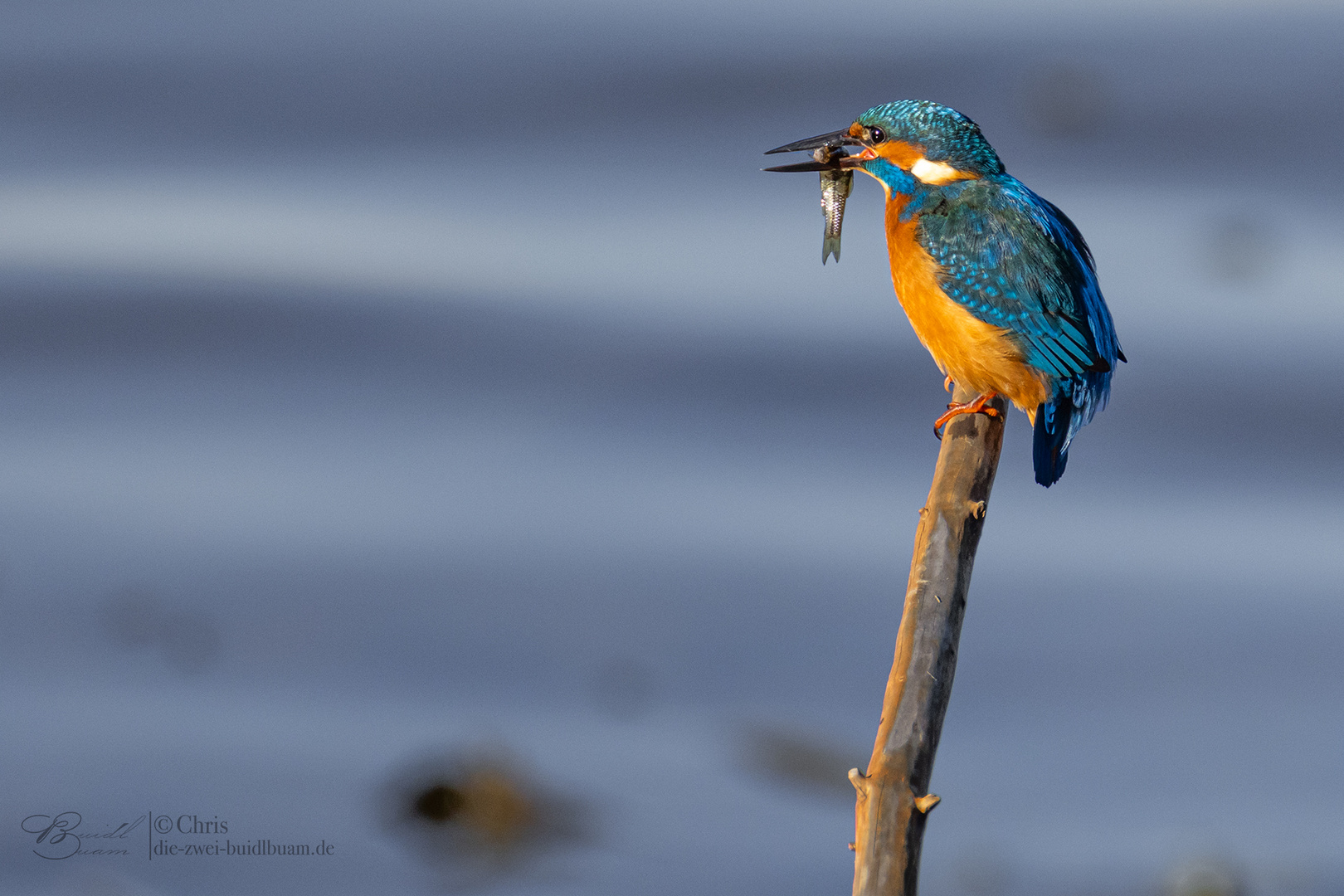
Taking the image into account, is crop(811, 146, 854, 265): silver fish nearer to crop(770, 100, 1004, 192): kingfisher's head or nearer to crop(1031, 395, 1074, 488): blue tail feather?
crop(770, 100, 1004, 192): kingfisher's head

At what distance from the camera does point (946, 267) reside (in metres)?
2.32

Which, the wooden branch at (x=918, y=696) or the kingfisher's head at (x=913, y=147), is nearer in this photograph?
the wooden branch at (x=918, y=696)

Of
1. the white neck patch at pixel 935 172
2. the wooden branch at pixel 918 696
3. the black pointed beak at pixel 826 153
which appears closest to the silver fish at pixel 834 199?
the black pointed beak at pixel 826 153

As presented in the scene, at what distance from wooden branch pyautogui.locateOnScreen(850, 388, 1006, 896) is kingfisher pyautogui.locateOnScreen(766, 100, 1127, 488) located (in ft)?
1.49

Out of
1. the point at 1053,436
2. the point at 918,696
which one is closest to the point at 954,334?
the point at 1053,436

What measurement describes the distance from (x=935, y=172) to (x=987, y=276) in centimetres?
23

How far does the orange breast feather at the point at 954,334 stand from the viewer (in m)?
2.28

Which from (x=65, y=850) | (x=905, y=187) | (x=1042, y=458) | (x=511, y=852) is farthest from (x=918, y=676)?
(x=65, y=850)

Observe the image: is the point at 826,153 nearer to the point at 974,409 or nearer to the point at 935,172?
the point at 935,172

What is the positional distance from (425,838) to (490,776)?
225 mm

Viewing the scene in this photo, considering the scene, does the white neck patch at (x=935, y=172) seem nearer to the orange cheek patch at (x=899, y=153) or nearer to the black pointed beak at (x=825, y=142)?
the orange cheek patch at (x=899, y=153)

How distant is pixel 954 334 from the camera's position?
92.5 inches

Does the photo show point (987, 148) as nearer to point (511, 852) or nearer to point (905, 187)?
point (905, 187)

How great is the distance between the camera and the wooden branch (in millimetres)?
1448
